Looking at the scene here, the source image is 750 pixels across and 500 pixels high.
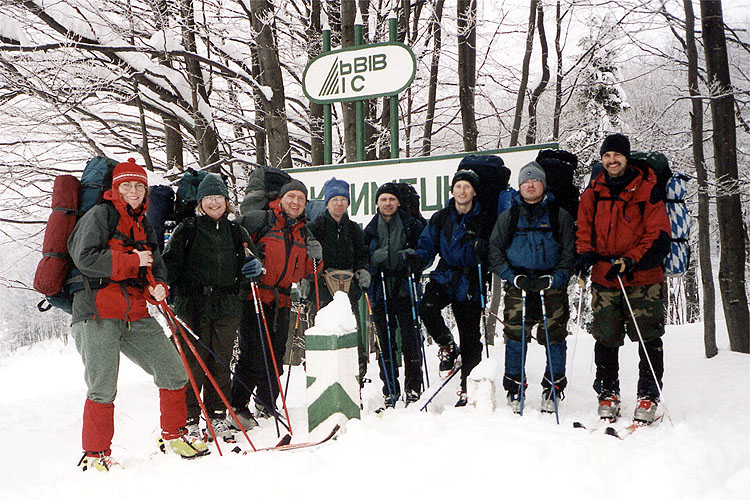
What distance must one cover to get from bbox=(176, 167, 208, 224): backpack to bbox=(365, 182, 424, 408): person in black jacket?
5.03 feet

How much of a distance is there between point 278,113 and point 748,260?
1735 centimetres

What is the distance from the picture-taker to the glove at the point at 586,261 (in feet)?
13.0

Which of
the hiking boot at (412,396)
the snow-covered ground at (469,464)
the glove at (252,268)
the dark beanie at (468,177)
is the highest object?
the dark beanie at (468,177)

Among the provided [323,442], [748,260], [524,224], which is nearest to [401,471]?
[323,442]

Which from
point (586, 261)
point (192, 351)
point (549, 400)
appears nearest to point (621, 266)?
point (586, 261)

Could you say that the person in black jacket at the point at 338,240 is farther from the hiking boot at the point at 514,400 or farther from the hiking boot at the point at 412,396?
the hiking boot at the point at 514,400

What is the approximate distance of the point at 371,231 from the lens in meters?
4.94

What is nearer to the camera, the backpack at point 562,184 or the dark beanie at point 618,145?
the dark beanie at point 618,145

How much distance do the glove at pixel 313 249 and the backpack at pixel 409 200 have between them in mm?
1027

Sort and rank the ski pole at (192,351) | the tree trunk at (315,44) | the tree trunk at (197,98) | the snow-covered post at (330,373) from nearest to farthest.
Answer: the snow-covered post at (330,373), the ski pole at (192,351), the tree trunk at (197,98), the tree trunk at (315,44)

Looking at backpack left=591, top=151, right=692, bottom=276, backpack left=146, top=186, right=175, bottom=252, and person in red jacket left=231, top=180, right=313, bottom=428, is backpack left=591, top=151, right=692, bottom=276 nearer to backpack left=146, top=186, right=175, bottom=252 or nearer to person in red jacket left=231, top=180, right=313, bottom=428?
person in red jacket left=231, top=180, right=313, bottom=428

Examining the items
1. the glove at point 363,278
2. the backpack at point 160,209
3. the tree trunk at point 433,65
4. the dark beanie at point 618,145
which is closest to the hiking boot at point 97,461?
the backpack at point 160,209

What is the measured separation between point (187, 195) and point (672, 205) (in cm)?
381

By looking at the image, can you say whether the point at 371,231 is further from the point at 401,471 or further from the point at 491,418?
the point at 401,471
